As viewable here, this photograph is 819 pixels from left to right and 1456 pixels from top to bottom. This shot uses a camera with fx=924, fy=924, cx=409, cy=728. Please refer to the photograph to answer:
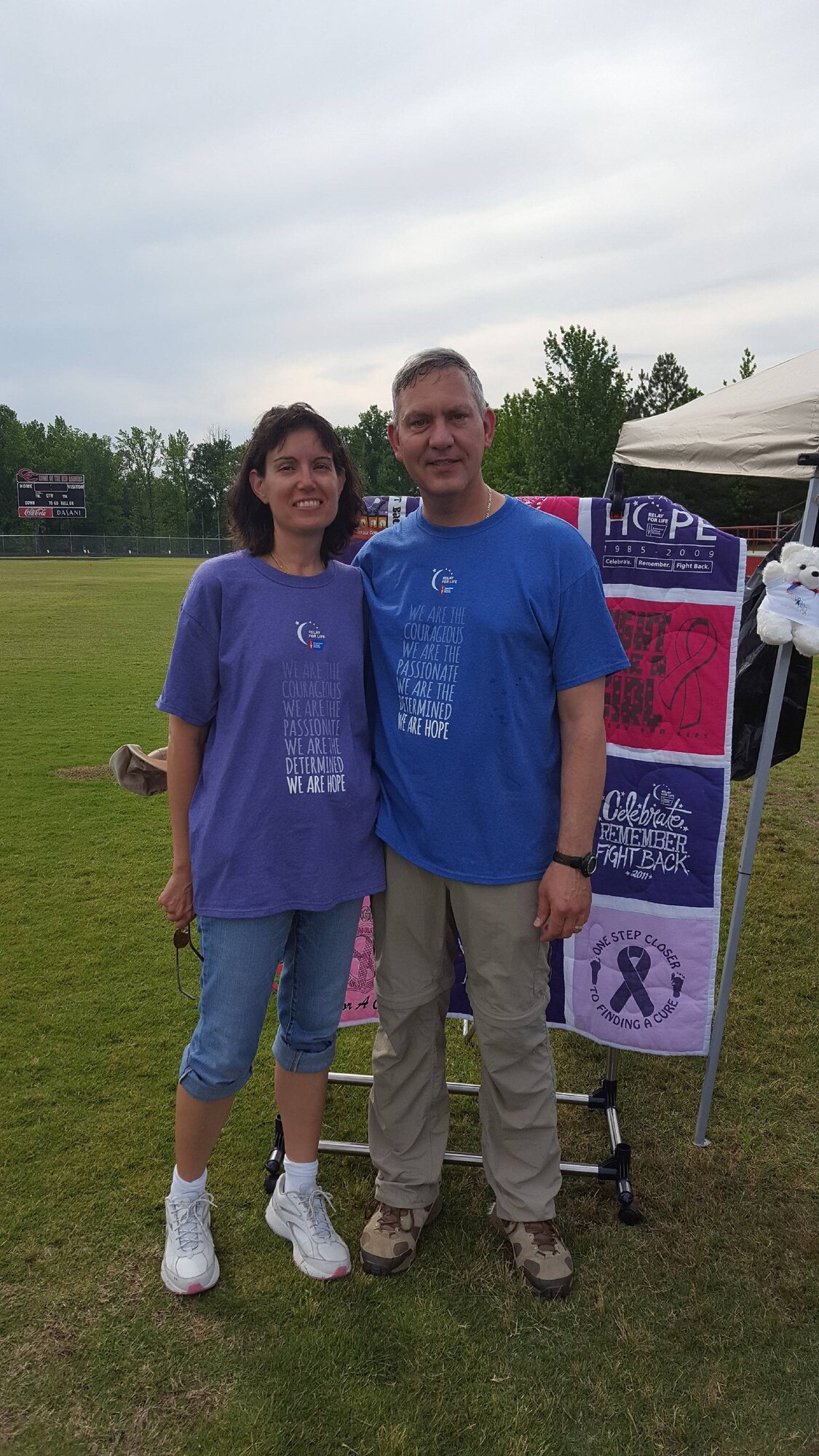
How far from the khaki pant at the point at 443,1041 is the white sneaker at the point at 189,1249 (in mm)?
457

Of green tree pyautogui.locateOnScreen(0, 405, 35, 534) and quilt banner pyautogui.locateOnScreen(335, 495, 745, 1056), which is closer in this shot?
quilt banner pyautogui.locateOnScreen(335, 495, 745, 1056)

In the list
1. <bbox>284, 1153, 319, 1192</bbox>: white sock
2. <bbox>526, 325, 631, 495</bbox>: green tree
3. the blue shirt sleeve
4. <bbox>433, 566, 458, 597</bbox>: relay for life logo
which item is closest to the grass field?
<bbox>284, 1153, 319, 1192</bbox>: white sock

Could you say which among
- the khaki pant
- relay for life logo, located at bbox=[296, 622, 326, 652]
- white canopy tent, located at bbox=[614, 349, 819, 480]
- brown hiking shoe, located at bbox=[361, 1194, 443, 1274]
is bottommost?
brown hiking shoe, located at bbox=[361, 1194, 443, 1274]

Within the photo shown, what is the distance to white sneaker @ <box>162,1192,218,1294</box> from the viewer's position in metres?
2.26

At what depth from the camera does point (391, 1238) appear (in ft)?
7.81

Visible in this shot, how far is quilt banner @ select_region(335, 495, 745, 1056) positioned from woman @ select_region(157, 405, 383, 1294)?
0.65m

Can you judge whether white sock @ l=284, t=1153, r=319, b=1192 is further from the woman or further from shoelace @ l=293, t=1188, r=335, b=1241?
the woman

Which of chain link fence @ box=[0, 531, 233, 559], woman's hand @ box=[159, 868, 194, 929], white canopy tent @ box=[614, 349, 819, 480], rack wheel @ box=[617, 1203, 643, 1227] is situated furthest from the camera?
chain link fence @ box=[0, 531, 233, 559]

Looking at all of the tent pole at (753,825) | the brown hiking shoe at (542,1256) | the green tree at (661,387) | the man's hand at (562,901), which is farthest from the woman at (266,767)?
the green tree at (661,387)

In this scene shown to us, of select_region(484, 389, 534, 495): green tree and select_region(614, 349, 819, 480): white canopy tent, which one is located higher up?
select_region(484, 389, 534, 495): green tree

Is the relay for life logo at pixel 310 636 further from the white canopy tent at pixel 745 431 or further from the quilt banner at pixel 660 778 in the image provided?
the white canopy tent at pixel 745 431

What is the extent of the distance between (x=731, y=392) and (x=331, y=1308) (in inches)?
114

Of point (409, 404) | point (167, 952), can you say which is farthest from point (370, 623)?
point (167, 952)

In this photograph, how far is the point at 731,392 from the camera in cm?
303
